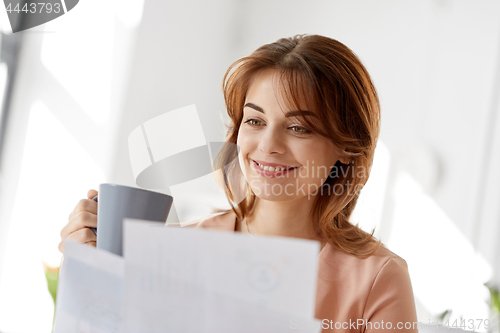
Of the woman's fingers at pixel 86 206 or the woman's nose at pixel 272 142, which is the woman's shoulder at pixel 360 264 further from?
the woman's fingers at pixel 86 206

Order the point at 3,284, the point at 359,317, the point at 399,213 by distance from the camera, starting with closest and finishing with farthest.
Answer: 1. the point at 359,317
2. the point at 3,284
3. the point at 399,213

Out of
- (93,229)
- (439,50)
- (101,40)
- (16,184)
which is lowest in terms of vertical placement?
(16,184)

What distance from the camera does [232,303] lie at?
279 millimetres

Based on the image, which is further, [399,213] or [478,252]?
[399,213]

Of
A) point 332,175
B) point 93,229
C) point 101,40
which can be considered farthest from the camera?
point 101,40

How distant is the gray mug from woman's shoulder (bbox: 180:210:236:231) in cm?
50

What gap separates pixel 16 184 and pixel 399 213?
1948 mm

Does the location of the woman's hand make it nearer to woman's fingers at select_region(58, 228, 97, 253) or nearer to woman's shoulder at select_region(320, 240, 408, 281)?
woman's fingers at select_region(58, 228, 97, 253)

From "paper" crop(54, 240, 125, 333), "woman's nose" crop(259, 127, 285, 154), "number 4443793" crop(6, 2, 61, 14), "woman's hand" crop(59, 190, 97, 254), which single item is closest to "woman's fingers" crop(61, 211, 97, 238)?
"woman's hand" crop(59, 190, 97, 254)

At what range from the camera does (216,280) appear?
0.28 meters

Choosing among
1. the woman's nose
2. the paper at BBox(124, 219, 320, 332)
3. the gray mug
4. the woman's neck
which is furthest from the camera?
the woman's neck

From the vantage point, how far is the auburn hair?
778 mm

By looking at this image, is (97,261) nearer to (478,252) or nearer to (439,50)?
(478,252)

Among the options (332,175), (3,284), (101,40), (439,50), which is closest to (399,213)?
(439,50)
